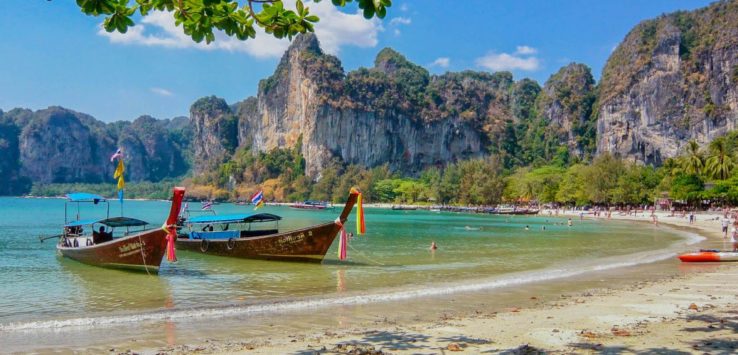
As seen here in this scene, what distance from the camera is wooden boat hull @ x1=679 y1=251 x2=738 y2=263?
834 inches

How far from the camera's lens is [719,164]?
241 ft

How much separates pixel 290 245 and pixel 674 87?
414 feet

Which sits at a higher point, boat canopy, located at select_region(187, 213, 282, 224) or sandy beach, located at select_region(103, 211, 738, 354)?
boat canopy, located at select_region(187, 213, 282, 224)

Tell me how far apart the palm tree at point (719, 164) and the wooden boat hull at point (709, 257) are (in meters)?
59.8

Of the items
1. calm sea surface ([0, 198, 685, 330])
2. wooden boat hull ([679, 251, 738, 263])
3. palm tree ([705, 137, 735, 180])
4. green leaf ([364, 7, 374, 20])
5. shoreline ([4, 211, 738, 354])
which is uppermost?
palm tree ([705, 137, 735, 180])

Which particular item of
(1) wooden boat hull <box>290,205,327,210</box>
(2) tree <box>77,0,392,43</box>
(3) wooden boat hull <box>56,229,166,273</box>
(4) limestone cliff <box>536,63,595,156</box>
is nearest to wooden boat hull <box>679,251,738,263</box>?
(3) wooden boat hull <box>56,229,166,273</box>

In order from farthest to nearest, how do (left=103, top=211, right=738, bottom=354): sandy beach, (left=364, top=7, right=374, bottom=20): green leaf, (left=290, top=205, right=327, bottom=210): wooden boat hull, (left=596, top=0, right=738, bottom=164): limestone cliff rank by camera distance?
(left=290, top=205, right=327, bottom=210): wooden boat hull
(left=596, top=0, right=738, bottom=164): limestone cliff
(left=103, top=211, right=738, bottom=354): sandy beach
(left=364, top=7, right=374, bottom=20): green leaf

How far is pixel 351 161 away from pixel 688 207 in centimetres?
10844

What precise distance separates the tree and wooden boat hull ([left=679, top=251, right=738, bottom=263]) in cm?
2097

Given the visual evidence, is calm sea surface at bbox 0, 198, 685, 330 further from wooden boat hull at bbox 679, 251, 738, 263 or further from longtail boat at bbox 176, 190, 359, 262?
wooden boat hull at bbox 679, 251, 738, 263

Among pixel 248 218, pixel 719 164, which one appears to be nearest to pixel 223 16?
pixel 248 218

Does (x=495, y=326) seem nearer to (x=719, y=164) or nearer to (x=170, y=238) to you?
(x=170, y=238)

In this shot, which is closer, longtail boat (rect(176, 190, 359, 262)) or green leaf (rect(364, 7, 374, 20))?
green leaf (rect(364, 7, 374, 20))

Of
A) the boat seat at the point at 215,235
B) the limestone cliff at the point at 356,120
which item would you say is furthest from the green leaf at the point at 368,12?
the limestone cliff at the point at 356,120
